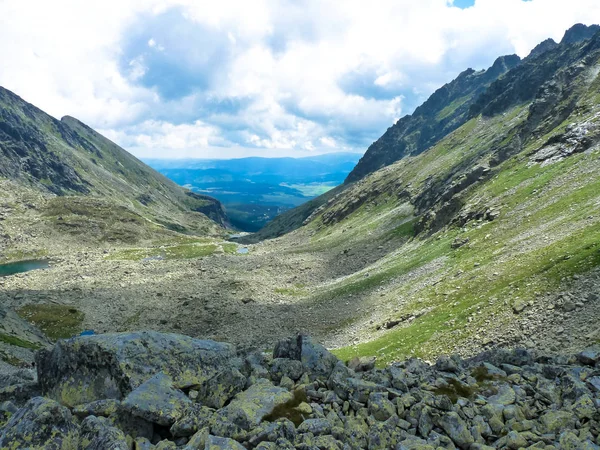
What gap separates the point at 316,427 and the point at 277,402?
6.66 feet

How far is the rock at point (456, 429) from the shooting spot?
1280 cm

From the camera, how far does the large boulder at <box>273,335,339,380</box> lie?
1709 cm

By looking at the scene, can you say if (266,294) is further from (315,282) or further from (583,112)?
(583,112)

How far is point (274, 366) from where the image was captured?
17359 millimetres

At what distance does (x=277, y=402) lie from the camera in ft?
46.2

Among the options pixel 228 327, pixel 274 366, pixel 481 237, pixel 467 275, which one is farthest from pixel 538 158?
pixel 274 366

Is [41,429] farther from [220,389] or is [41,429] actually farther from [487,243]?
[487,243]

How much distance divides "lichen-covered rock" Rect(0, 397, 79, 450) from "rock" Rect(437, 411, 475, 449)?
12221 millimetres

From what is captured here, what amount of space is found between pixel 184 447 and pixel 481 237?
192 feet

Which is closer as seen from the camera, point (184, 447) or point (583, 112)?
point (184, 447)

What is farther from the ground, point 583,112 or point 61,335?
point 583,112

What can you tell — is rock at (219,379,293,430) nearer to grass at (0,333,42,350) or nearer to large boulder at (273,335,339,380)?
large boulder at (273,335,339,380)

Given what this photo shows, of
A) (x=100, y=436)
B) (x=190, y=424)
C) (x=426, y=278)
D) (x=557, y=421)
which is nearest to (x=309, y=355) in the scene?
(x=190, y=424)

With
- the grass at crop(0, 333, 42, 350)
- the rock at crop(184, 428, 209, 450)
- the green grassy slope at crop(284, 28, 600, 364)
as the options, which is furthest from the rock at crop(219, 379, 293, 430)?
the grass at crop(0, 333, 42, 350)
